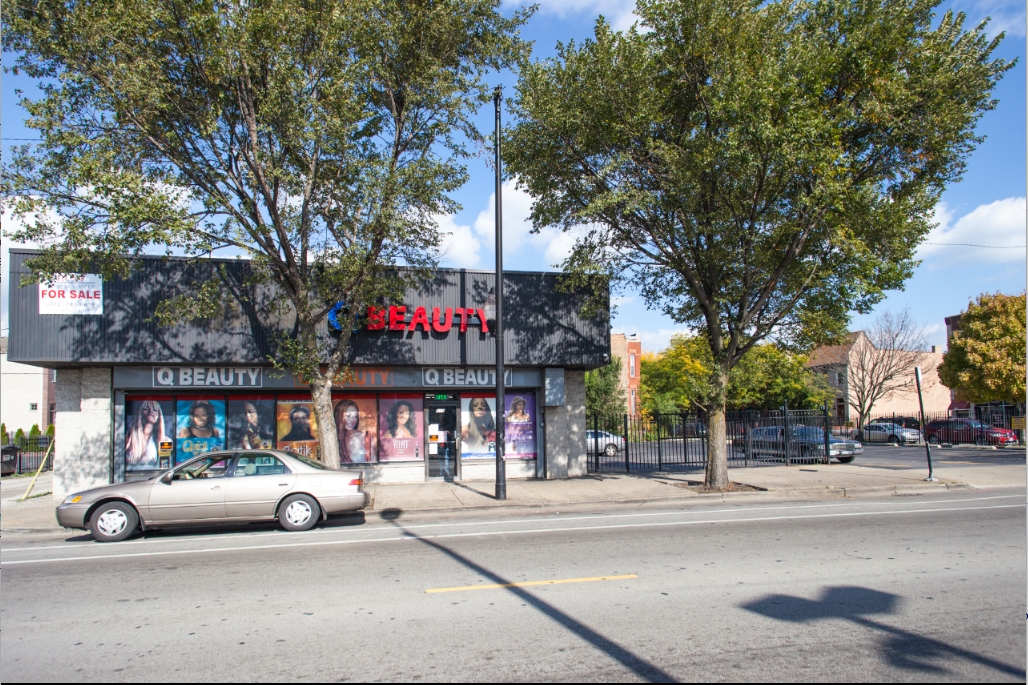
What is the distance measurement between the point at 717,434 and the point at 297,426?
10.6 meters

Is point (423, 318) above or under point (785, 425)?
above

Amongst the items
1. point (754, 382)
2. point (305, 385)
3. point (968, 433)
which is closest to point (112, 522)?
point (305, 385)

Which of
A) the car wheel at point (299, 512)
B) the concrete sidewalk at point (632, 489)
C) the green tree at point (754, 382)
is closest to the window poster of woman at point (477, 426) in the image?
the concrete sidewalk at point (632, 489)

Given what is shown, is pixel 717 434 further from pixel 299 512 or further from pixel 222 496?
pixel 222 496

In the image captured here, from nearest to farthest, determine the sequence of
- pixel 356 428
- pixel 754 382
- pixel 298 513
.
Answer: pixel 298 513, pixel 356 428, pixel 754 382

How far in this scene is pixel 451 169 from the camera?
1366cm

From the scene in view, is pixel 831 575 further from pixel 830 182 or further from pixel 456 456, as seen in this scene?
pixel 456 456

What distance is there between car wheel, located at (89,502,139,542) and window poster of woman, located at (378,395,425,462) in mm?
7597

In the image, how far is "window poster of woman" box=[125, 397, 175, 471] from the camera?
16.5 meters

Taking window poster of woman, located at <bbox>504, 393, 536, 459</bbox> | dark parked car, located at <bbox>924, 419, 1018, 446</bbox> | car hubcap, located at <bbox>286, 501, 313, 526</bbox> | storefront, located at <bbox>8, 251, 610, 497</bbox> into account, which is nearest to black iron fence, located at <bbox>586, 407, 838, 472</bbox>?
window poster of woman, located at <bbox>504, 393, 536, 459</bbox>

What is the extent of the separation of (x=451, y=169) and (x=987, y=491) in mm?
14473

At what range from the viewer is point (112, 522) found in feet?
34.8

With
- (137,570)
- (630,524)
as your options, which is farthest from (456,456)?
(137,570)

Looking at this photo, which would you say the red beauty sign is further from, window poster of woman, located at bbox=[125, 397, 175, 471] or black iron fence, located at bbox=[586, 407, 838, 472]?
black iron fence, located at bbox=[586, 407, 838, 472]
